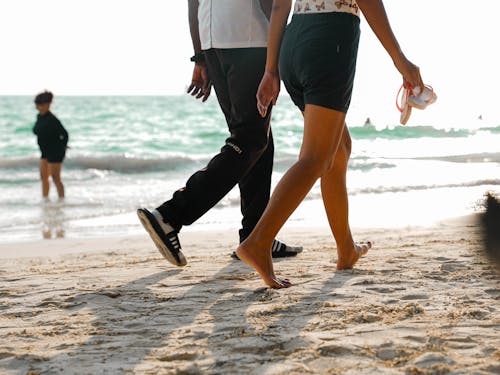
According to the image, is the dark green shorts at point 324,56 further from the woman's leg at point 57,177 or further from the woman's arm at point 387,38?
the woman's leg at point 57,177

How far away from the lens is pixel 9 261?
15.4ft

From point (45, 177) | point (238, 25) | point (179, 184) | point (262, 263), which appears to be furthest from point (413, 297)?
point (179, 184)

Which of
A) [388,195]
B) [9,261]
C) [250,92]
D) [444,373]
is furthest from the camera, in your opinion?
[388,195]

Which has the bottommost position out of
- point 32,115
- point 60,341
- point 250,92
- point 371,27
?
point 32,115

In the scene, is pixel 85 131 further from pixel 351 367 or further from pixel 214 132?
pixel 351 367

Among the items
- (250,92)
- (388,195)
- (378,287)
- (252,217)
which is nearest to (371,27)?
(250,92)

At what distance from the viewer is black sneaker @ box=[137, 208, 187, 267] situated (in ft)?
11.2

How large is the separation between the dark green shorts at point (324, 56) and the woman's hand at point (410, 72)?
192mm

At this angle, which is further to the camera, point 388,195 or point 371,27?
point 388,195

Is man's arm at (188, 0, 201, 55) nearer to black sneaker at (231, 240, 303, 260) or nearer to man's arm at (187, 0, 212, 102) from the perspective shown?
man's arm at (187, 0, 212, 102)

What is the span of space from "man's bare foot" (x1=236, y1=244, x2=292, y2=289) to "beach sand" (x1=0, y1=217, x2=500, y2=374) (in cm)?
6

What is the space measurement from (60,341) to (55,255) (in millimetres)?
2657

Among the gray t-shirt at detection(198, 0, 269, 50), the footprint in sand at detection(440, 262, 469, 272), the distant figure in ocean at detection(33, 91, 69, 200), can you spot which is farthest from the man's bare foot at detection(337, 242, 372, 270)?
the distant figure in ocean at detection(33, 91, 69, 200)

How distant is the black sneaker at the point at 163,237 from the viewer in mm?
3422
